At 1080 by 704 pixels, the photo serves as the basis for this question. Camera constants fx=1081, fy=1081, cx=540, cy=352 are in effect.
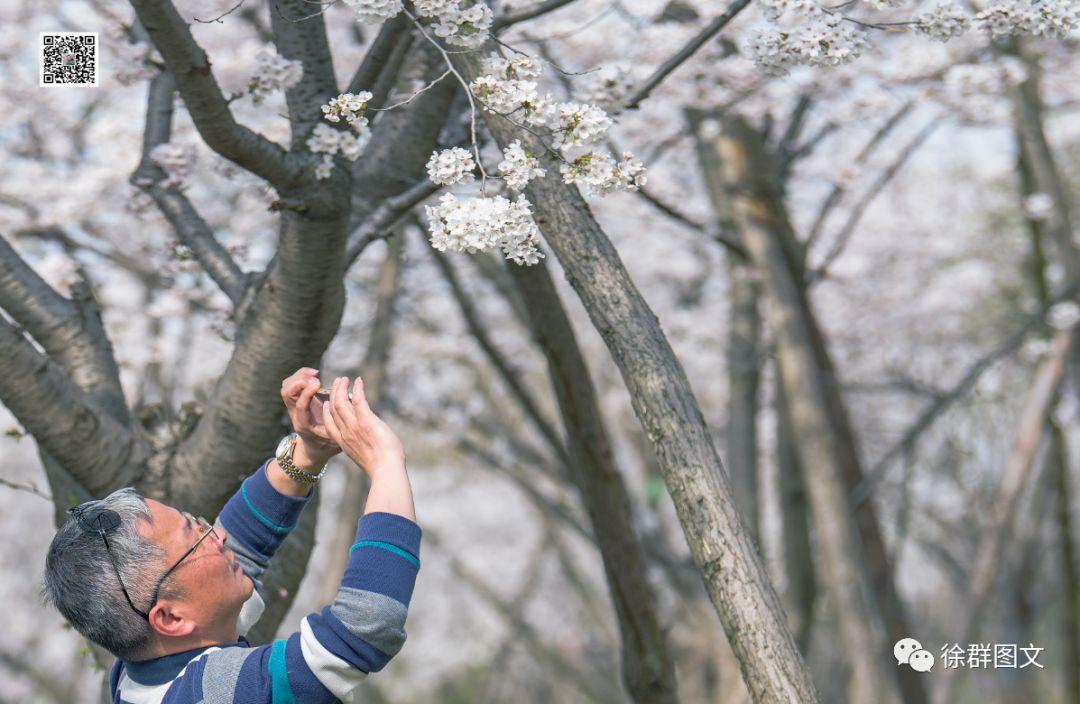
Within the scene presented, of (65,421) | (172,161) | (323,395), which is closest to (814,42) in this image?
(323,395)

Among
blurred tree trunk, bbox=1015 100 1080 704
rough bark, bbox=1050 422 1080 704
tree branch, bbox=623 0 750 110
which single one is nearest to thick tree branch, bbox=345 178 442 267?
tree branch, bbox=623 0 750 110

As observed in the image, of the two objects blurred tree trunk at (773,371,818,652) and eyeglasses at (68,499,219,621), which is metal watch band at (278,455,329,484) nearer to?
eyeglasses at (68,499,219,621)

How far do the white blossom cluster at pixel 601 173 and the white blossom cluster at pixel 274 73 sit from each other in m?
0.96

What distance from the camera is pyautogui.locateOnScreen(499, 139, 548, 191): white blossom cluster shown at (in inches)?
91.7

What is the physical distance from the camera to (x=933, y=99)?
7758 millimetres

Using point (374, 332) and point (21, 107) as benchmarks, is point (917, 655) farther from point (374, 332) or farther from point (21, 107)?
point (21, 107)

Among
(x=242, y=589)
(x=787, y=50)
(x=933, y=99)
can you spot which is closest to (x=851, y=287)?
(x=933, y=99)

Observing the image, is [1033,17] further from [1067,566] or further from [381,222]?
[1067,566]

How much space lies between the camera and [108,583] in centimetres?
184

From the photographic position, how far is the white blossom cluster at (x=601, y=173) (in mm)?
2346

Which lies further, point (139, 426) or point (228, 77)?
point (228, 77)

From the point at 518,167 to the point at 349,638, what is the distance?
1.10m

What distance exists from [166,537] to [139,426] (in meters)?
1.51

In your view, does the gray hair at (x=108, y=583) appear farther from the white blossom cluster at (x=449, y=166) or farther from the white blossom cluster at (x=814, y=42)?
the white blossom cluster at (x=814, y=42)
